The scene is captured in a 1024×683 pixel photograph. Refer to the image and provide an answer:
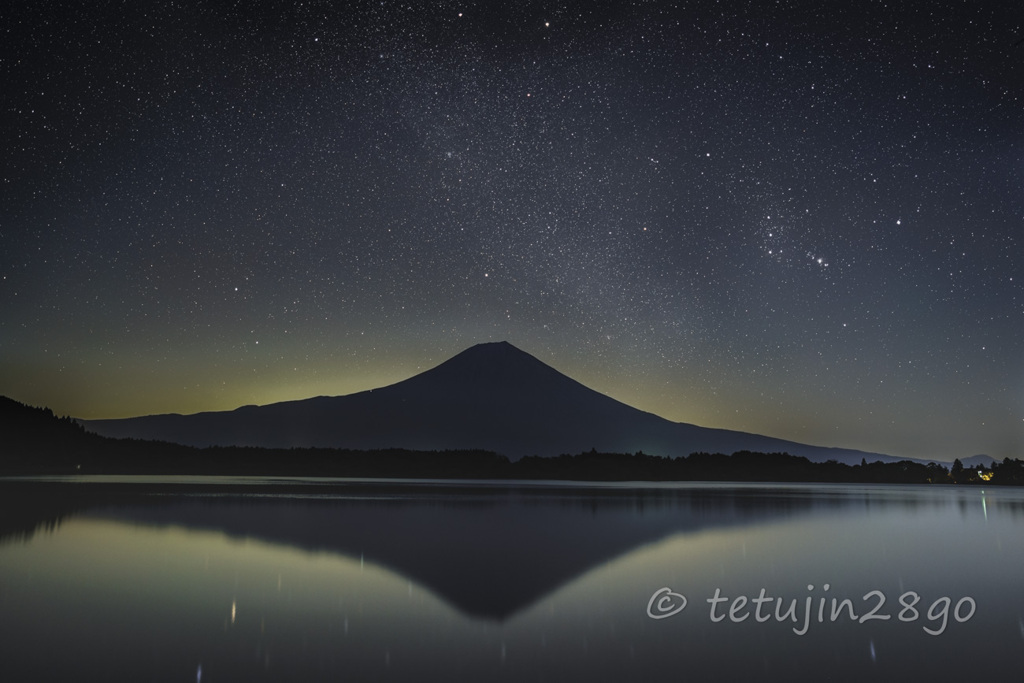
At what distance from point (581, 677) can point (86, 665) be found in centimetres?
398

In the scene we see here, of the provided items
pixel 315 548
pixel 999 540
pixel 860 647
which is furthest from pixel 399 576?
pixel 999 540

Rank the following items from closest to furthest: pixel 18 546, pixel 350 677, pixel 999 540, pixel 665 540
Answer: pixel 350 677
pixel 18 546
pixel 665 540
pixel 999 540

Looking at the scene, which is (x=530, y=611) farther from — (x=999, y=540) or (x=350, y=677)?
(x=999, y=540)

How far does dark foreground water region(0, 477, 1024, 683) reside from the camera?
21.6 feet

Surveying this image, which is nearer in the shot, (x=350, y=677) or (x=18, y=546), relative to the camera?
(x=350, y=677)

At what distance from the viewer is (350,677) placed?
6.11 metres

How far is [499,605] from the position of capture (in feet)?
30.7

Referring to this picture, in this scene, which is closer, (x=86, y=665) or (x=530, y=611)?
(x=86, y=665)

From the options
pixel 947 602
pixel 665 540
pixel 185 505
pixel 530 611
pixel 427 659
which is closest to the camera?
pixel 427 659

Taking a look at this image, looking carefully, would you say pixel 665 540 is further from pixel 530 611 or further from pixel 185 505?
pixel 185 505

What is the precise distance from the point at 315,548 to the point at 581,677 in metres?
9.84

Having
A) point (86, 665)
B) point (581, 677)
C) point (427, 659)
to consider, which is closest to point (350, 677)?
point (427, 659)

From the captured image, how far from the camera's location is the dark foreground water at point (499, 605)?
6.59m

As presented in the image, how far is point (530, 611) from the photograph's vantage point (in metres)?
8.98
